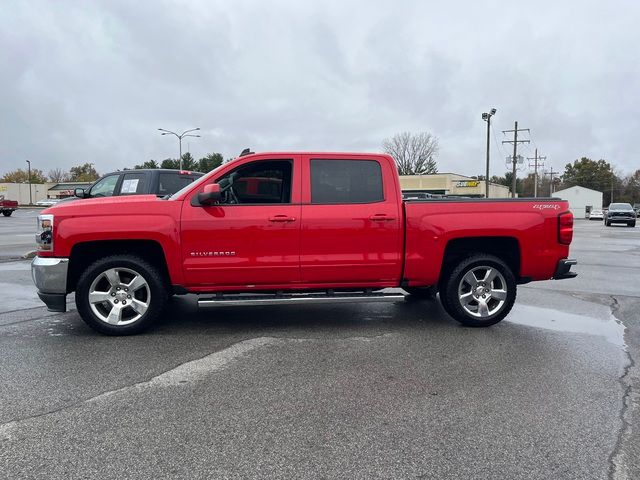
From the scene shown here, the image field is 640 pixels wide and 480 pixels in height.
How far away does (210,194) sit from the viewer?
17.1 feet

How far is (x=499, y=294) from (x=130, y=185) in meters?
8.72

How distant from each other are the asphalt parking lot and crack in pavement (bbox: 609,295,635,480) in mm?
12

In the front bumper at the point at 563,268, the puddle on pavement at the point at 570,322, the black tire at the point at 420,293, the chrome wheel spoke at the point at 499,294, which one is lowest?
the puddle on pavement at the point at 570,322

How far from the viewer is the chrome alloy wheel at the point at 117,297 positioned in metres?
5.37

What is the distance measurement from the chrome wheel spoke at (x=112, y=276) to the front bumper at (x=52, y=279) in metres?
0.40

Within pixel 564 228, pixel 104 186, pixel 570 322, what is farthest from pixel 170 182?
pixel 570 322

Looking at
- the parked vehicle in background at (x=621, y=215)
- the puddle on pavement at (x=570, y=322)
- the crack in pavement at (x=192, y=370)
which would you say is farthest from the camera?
the parked vehicle in background at (x=621, y=215)

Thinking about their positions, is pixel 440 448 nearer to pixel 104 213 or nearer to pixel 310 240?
pixel 310 240

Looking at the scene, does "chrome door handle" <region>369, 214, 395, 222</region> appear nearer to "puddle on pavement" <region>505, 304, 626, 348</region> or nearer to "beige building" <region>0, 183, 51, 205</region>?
"puddle on pavement" <region>505, 304, 626, 348</region>

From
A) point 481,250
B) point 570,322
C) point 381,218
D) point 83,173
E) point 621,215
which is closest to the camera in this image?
point 381,218

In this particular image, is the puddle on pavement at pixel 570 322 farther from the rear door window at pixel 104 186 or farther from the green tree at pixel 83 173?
the green tree at pixel 83 173

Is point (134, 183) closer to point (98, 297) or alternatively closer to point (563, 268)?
point (98, 297)

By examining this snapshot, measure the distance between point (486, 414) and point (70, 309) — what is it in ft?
18.3

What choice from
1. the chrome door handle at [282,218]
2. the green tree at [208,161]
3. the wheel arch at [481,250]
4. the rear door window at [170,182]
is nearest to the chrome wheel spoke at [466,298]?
the wheel arch at [481,250]
